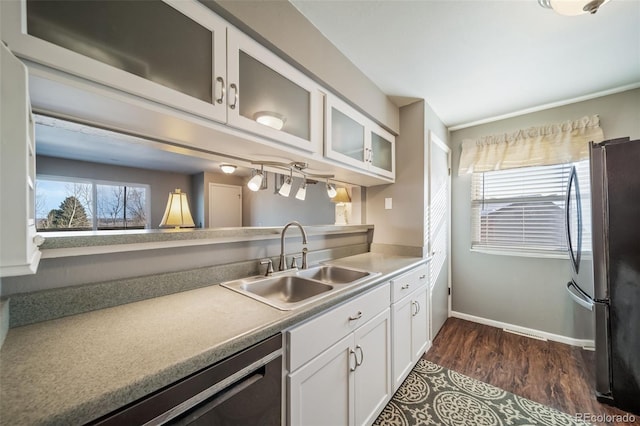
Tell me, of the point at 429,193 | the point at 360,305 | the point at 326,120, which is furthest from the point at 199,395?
the point at 429,193

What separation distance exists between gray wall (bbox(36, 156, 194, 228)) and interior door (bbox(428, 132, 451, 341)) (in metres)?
2.68

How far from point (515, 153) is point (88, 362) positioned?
3455 millimetres

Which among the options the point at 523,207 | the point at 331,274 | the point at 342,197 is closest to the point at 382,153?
the point at 342,197

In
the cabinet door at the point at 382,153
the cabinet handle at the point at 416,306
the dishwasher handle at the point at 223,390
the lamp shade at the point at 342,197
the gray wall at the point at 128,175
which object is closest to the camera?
the dishwasher handle at the point at 223,390

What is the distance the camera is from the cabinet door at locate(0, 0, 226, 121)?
1.98 feet

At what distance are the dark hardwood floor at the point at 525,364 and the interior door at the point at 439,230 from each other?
237mm

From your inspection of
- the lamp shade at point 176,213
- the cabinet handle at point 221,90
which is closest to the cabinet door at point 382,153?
the cabinet handle at point 221,90

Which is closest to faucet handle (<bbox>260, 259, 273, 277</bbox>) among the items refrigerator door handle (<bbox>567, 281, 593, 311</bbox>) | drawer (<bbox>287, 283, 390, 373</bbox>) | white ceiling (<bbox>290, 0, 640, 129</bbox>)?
drawer (<bbox>287, 283, 390, 373</bbox>)

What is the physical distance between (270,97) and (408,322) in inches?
69.1

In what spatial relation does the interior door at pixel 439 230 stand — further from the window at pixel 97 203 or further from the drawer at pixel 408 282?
the window at pixel 97 203

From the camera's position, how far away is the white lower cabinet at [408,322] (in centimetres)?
162

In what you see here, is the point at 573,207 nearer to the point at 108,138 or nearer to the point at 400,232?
the point at 400,232

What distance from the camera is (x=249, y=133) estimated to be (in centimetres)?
108

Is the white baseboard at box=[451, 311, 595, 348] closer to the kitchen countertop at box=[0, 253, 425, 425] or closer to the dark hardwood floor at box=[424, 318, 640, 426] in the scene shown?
the dark hardwood floor at box=[424, 318, 640, 426]
